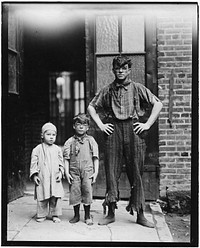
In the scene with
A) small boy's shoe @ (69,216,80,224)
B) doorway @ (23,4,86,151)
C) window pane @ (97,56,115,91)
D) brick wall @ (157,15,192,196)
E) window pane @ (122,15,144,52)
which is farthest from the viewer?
window pane @ (97,56,115,91)

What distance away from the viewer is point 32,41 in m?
5.80

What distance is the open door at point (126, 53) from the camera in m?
5.24

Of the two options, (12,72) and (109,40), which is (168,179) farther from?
(12,72)

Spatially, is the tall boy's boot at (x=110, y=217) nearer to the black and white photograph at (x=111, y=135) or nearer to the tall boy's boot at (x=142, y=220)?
the black and white photograph at (x=111, y=135)

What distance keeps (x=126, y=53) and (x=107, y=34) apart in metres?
0.41

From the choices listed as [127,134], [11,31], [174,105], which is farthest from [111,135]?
[11,31]

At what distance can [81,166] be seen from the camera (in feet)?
14.2

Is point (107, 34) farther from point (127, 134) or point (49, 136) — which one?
point (49, 136)

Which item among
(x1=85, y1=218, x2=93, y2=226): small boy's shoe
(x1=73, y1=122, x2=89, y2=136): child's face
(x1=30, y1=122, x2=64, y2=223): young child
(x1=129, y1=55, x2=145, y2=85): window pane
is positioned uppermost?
(x1=129, y1=55, x2=145, y2=85): window pane

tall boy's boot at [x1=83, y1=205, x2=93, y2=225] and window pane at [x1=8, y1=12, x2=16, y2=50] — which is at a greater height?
window pane at [x1=8, y1=12, x2=16, y2=50]

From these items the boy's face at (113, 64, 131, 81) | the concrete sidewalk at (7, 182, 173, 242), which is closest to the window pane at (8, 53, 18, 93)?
the boy's face at (113, 64, 131, 81)

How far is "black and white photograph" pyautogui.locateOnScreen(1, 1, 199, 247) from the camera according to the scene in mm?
4328

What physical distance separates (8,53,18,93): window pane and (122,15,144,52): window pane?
1.67 meters

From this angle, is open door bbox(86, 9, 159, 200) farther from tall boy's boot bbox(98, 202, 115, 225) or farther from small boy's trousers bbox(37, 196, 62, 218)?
small boy's trousers bbox(37, 196, 62, 218)
